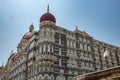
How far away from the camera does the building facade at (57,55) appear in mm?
47750

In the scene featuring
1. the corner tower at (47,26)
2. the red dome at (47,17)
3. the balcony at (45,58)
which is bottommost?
the balcony at (45,58)

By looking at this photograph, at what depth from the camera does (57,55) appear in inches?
1969

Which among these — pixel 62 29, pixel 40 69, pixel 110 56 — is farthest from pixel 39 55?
pixel 110 56

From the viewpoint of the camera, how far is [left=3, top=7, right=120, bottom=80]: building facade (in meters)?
47.8

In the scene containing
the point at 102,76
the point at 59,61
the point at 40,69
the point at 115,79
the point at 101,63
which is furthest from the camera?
the point at 101,63

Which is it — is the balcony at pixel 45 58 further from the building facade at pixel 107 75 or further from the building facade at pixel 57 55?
the building facade at pixel 107 75

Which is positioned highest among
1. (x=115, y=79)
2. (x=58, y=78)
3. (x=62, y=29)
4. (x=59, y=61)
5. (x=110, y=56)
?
(x=62, y=29)

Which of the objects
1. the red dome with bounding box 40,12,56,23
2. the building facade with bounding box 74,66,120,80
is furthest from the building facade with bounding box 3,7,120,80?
the building facade with bounding box 74,66,120,80

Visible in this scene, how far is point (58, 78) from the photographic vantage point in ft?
157

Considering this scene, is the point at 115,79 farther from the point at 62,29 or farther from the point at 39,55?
the point at 62,29

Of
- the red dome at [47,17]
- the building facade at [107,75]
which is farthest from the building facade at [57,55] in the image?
the building facade at [107,75]

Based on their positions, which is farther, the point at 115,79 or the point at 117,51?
the point at 117,51

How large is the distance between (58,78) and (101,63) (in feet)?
61.1

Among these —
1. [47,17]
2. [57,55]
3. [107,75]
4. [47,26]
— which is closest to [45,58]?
[57,55]
